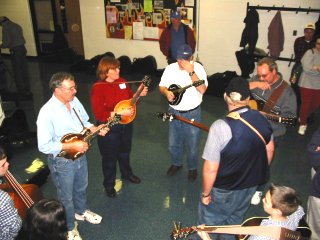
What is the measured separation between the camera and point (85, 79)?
901 cm

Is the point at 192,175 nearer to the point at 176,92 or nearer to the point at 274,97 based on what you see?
the point at 176,92

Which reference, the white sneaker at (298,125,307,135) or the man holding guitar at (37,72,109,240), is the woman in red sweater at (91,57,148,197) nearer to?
the man holding guitar at (37,72,109,240)

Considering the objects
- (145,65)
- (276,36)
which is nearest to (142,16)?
(145,65)

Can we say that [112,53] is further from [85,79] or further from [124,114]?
[124,114]

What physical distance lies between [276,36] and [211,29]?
172 cm

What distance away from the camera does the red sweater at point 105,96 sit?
3578 millimetres

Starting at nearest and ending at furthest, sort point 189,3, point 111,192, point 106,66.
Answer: point 106,66 → point 111,192 → point 189,3

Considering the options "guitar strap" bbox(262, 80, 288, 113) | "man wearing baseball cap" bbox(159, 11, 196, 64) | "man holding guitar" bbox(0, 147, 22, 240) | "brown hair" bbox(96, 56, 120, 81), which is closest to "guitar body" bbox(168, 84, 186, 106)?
"brown hair" bbox(96, 56, 120, 81)

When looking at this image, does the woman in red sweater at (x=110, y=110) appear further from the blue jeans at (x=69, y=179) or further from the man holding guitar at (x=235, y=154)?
the man holding guitar at (x=235, y=154)

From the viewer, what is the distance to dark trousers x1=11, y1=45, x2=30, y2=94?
749 centimetres

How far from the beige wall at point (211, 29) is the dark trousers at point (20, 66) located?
295 cm

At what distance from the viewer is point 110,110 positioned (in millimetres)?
3682

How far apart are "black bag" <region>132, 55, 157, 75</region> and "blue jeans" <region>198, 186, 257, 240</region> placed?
6.58m

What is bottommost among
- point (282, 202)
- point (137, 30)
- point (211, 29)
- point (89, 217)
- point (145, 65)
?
point (89, 217)
